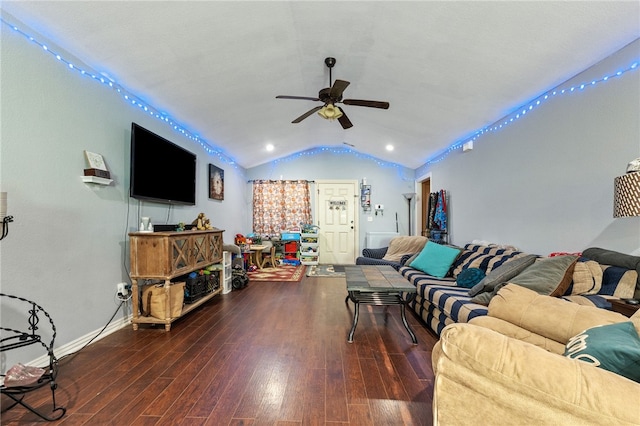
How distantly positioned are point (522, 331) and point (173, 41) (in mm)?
3037

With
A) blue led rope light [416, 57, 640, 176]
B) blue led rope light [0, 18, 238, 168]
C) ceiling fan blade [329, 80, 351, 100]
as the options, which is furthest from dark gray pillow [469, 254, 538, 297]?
blue led rope light [0, 18, 238, 168]

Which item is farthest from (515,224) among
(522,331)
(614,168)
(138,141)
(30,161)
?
(30,161)

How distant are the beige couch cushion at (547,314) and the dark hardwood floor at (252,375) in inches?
26.8

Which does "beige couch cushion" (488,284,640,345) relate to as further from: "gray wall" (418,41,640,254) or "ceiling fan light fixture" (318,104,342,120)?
"ceiling fan light fixture" (318,104,342,120)

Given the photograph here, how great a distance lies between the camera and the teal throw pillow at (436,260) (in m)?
3.15

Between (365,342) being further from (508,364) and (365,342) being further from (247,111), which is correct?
(247,111)

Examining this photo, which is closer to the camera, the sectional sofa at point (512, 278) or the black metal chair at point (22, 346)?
the black metal chair at point (22, 346)

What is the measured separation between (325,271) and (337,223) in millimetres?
1438

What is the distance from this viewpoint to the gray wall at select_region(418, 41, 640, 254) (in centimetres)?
184

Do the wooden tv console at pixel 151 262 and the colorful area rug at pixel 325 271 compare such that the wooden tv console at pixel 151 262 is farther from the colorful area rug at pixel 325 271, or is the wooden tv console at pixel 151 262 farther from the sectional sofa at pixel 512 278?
the colorful area rug at pixel 325 271

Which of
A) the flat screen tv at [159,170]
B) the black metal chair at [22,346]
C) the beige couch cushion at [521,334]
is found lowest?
the black metal chair at [22,346]

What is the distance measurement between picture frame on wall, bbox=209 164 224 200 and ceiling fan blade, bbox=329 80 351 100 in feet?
8.89

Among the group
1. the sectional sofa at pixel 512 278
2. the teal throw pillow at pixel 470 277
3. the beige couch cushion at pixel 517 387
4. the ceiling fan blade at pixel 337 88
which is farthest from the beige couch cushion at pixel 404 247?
the beige couch cushion at pixel 517 387

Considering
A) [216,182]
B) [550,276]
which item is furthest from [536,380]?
[216,182]
